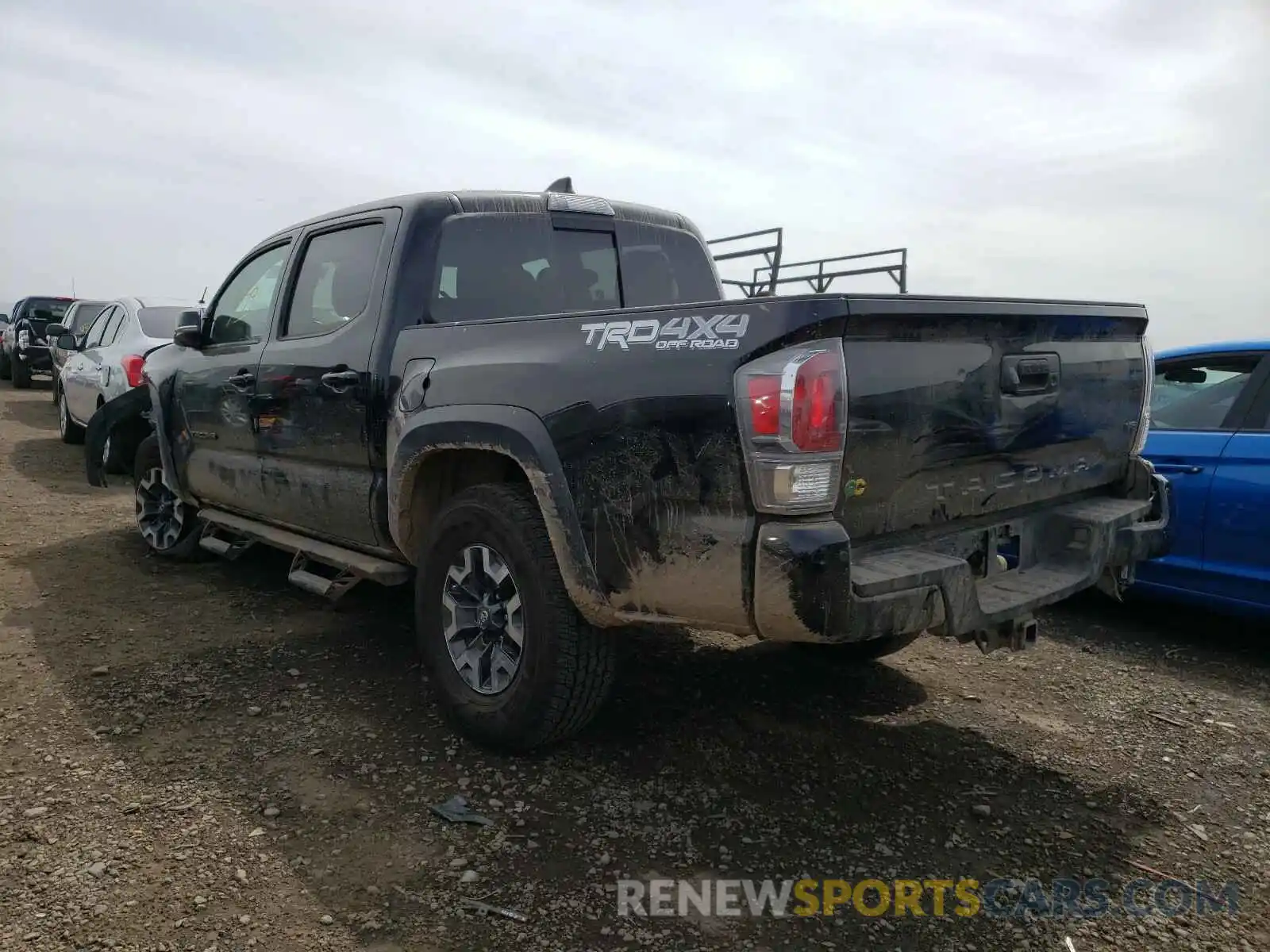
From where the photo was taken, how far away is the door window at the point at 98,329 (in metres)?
9.98

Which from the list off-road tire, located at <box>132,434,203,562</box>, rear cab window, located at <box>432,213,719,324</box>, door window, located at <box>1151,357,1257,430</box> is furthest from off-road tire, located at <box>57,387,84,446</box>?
door window, located at <box>1151,357,1257,430</box>

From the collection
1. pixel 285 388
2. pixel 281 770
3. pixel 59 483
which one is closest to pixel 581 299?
pixel 285 388

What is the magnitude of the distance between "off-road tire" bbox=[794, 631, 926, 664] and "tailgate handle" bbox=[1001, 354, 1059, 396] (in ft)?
3.78

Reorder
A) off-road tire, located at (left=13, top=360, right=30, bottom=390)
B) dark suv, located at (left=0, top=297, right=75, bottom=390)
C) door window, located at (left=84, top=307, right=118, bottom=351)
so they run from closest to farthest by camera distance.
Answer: door window, located at (left=84, top=307, right=118, bottom=351)
dark suv, located at (left=0, top=297, right=75, bottom=390)
off-road tire, located at (left=13, top=360, right=30, bottom=390)

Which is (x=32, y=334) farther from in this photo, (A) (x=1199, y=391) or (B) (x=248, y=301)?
(A) (x=1199, y=391)

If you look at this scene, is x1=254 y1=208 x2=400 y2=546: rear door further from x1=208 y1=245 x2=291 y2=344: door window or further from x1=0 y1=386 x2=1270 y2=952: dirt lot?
x1=0 y1=386 x2=1270 y2=952: dirt lot

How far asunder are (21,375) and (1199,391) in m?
19.6

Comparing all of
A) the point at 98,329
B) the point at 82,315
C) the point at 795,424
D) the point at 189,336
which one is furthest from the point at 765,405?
the point at 82,315

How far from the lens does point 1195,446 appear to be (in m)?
4.57

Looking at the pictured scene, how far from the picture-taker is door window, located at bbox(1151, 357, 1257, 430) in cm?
462

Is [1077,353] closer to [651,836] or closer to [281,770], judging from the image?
[651,836]

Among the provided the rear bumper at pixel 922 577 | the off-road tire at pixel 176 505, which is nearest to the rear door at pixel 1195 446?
the rear bumper at pixel 922 577

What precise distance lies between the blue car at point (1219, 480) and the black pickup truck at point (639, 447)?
108cm

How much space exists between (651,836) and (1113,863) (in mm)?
1357
